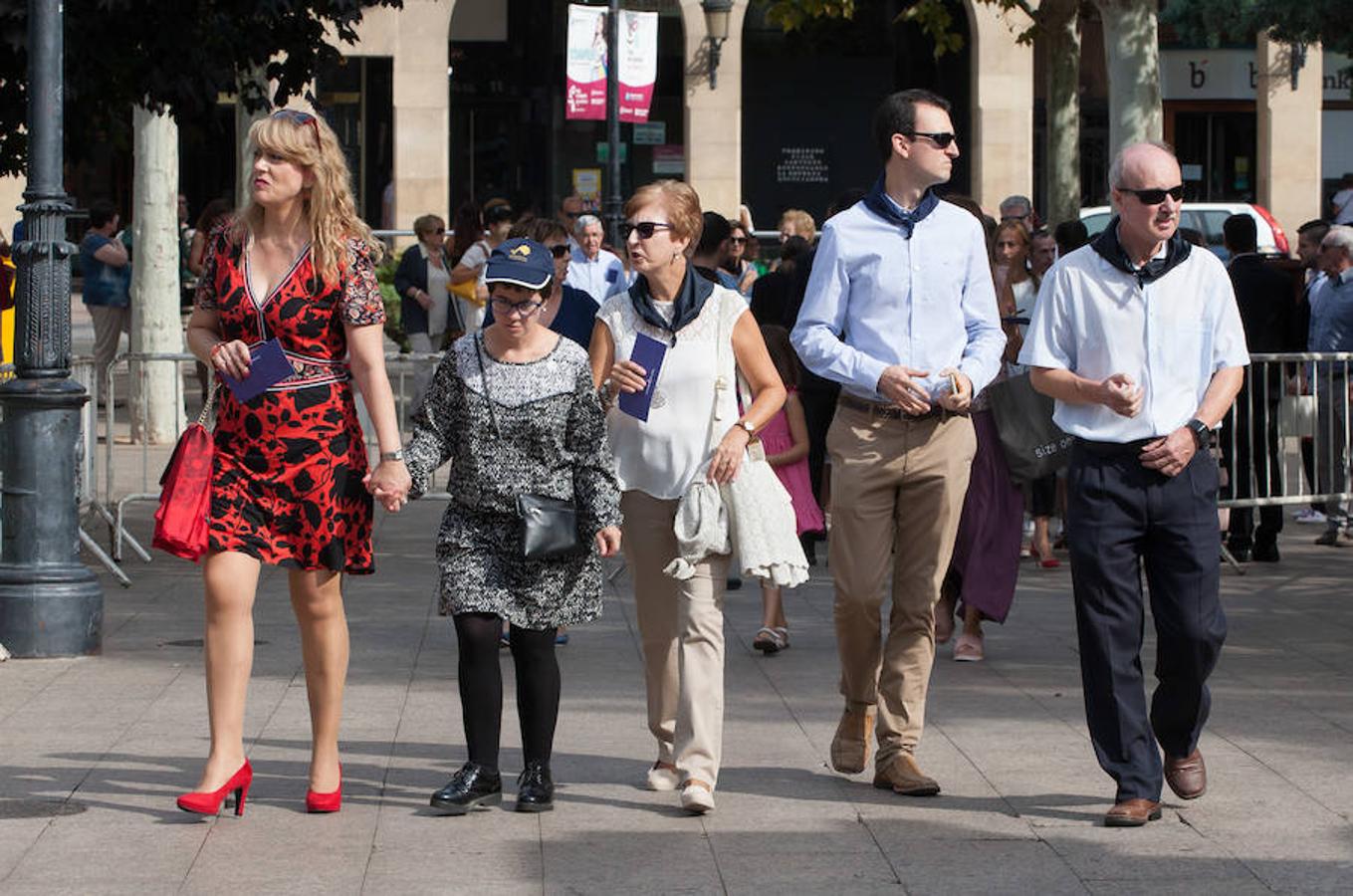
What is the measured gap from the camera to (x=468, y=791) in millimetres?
6805

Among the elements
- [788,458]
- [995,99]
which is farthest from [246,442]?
[995,99]

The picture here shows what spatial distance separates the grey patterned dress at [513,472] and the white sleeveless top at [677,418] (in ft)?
0.62

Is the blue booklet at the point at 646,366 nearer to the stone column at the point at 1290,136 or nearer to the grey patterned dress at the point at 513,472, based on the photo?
the grey patterned dress at the point at 513,472

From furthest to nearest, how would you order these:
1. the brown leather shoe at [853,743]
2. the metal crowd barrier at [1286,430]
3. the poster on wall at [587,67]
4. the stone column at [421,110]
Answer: the stone column at [421,110] < the poster on wall at [587,67] < the metal crowd barrier at [1286,430] < the brown leather shoe at [853,743]

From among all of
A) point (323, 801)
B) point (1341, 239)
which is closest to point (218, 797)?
point (323, 801)

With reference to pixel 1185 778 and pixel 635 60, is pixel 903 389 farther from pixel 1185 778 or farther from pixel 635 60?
pixel 635 60

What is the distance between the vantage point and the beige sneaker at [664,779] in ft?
23.5

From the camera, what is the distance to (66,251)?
9906 mm

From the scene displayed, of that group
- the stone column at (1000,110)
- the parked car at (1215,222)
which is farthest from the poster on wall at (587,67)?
the stone column at (1000,110)

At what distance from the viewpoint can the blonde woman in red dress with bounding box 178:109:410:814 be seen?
670cm

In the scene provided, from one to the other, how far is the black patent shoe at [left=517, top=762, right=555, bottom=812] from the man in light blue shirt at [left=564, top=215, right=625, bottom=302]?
745cm

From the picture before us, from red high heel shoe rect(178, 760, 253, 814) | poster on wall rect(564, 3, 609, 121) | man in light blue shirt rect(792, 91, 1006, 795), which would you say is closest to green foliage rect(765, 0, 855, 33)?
poster on wall rect(564, 3, 609, 121)

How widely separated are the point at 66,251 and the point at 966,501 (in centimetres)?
383

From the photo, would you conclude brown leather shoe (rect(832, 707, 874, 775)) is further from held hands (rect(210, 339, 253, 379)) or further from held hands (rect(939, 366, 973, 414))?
held hands (rect(210, 339, 253, 379))
